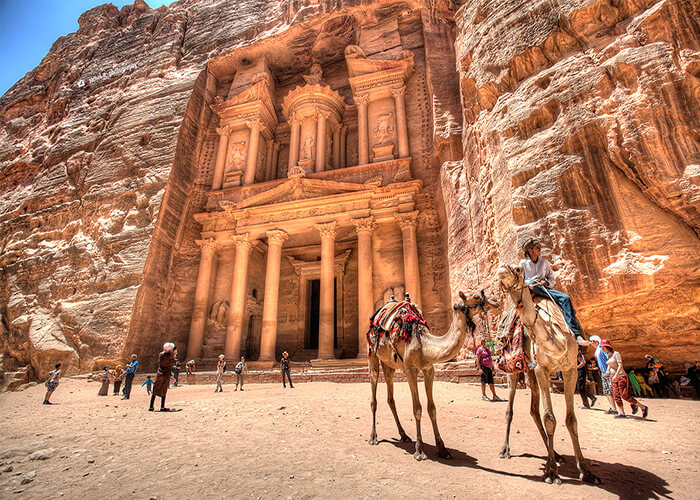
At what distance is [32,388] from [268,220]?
12161 mm

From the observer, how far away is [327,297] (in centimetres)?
A: 1664

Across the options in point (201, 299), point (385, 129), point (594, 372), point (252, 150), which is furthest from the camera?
point (252, 150)

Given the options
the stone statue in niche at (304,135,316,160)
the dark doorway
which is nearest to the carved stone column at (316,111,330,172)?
the stone statue in niche at (304,135,316,160)

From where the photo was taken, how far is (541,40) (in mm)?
9523

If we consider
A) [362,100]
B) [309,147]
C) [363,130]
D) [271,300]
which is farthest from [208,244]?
[362,100]

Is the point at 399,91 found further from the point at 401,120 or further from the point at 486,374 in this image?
the point at 486,374

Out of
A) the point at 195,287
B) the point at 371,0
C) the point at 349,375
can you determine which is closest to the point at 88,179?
the point at 195,287

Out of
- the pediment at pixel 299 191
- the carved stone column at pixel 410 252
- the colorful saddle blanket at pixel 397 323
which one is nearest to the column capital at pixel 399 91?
the pediment at pixel 299 191

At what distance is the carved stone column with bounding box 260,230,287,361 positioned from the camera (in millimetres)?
16500

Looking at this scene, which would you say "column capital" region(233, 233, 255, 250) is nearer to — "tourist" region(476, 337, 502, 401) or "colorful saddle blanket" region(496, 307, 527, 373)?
"tourist" region(476, 337, 502, 401)

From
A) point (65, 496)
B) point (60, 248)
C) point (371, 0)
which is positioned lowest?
point (65, 496)

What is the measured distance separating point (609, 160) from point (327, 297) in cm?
1195

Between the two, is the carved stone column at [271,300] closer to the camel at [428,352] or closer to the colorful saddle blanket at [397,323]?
the colorful saddle blanket at [397,323]

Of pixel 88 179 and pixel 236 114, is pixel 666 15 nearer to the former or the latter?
pixel 236 114
